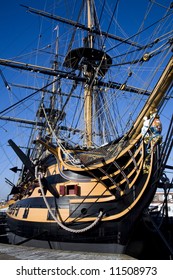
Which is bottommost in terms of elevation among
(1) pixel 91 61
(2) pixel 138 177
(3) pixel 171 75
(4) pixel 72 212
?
(4) pixel 72 212

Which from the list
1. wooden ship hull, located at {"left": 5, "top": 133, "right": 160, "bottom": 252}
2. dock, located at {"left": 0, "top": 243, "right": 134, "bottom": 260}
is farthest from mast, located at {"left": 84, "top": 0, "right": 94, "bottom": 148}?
dock, located at {"left": 0, "top": 243, "right": 134, "bottom": 260}

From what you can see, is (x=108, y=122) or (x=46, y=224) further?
(x=108, y=122)

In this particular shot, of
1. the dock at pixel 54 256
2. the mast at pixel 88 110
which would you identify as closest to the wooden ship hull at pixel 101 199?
the dock at pixel 54 256

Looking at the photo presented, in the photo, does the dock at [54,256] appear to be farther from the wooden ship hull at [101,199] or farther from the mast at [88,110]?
the mast at [88,110]

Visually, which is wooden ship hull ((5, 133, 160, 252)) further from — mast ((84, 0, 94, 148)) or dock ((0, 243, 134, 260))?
mast ((84, 0, 94, 148))

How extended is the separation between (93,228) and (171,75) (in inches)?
195

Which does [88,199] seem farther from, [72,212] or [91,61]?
[91,61]

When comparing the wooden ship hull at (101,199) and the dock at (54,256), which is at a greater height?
the wooden ship hull at (101,199)

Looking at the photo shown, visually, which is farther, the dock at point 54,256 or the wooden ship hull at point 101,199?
the wooden ship hull at point 101,199

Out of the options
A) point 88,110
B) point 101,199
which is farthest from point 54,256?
point 88,110

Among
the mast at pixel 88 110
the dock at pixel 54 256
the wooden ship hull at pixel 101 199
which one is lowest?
the dock at pixel 54 256

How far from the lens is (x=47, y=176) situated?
10719mm
